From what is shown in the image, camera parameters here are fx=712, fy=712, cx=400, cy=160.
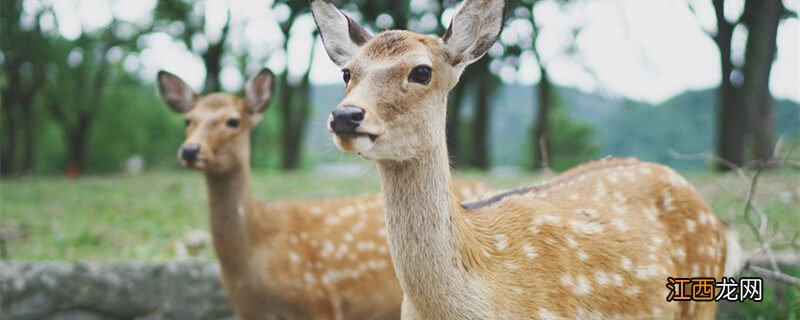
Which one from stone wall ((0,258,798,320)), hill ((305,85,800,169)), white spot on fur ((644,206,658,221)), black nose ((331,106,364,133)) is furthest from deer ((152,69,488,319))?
hill ((305,85,800,169))

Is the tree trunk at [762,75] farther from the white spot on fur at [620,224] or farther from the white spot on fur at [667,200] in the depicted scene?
the white spot on fur at [620,224]

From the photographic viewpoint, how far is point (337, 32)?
290 cm

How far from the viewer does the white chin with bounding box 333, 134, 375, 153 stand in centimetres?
217

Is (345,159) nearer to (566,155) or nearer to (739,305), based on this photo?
(739,305)

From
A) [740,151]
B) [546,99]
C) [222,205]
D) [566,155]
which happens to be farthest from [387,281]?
[566,155]

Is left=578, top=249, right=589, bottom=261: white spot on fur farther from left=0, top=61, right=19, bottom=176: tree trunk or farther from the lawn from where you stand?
left=0, top=61, right=19, bottom=176: tree trunk

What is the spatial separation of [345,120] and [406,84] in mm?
339

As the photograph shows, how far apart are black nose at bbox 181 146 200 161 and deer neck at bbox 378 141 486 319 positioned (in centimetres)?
222

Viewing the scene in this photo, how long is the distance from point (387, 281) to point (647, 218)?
202cm

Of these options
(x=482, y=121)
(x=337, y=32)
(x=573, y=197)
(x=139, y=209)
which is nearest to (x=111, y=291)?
(x=139, y=209)

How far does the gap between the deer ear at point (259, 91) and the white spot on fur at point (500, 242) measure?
105 inches

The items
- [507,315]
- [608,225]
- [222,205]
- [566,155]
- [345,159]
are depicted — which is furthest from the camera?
[566,155]

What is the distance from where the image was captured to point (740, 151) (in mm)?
13727

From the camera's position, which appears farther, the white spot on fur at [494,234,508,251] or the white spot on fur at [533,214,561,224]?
the white spot on fur at [533,214,561,224]
